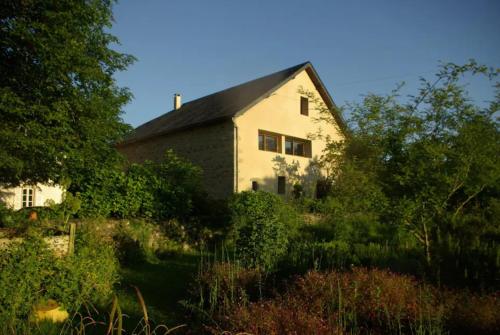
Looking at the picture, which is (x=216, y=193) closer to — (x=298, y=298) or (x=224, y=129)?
(x=224, y=129)

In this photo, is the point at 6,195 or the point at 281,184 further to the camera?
the point at 281,184

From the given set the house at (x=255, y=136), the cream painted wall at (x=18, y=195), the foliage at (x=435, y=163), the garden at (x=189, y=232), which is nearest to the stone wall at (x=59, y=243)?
the garden at (x=189, y=232)

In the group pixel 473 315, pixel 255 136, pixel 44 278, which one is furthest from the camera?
pixel 255 136

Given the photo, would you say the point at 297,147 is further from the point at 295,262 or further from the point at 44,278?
the point at 44,278

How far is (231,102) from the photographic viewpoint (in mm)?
19328

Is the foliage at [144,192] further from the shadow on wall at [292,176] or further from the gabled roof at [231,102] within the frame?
the shadow on wall at [292,176]

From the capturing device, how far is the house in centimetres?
1708

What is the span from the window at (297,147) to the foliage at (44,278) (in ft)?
48.9

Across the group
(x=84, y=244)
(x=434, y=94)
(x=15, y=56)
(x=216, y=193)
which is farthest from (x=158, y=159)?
(x=434, y=94)

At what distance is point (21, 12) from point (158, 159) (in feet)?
43.4

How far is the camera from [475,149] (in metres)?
6.27

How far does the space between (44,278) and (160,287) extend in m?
2.45

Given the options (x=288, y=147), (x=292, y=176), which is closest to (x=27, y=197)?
(x=292, y=176)

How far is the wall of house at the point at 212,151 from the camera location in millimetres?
17016
